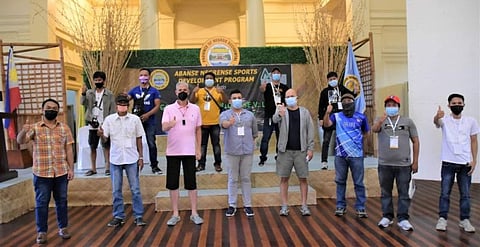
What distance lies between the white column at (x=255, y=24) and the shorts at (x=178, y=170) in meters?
6.84

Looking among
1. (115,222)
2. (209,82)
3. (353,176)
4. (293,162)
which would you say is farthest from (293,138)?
(115,222)

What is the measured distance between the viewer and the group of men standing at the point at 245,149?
155 inches

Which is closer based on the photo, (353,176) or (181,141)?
(181,141)

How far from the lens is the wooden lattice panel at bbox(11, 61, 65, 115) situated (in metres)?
6.82

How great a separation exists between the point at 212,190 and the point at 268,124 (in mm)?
1294

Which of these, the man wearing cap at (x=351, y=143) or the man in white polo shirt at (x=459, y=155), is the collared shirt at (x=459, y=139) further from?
the man wearing cap at (x=351, y=143)

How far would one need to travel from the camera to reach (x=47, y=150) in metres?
3.94

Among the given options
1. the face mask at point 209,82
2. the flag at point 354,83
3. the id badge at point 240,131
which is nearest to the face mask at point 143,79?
the face mask at point 209,82

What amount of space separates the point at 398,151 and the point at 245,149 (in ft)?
5.31

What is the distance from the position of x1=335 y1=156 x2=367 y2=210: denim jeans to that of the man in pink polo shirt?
1.58m

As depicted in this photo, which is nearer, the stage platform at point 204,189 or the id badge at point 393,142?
the id badge at point 393,142

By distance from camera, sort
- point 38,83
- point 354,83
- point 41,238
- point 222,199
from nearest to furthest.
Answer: point 41,238
point 222,199
point 38,83
point 354,83

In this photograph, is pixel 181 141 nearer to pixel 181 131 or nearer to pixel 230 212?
pixel 181 131

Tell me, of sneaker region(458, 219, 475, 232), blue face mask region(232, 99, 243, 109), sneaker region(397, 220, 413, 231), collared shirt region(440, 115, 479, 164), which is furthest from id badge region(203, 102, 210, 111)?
sneaker region(458, 219, 475, 232)
